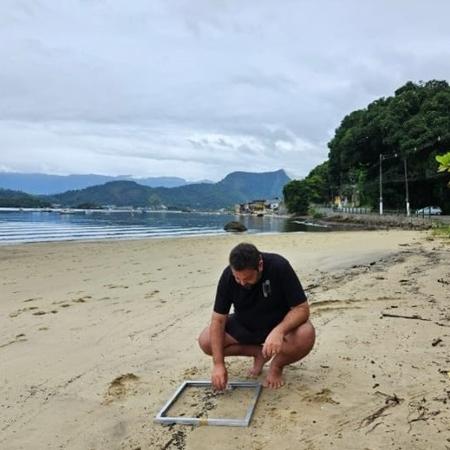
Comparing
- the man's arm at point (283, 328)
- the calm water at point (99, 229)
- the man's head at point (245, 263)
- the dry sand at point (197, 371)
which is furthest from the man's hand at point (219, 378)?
the calm water at point (99, 229)

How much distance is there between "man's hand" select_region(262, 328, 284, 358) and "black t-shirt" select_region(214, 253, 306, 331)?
0.24 metres

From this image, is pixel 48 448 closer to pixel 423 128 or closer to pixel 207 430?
pixel 207 430

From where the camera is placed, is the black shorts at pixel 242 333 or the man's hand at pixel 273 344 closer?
A: the man's hand at pixel 273 344

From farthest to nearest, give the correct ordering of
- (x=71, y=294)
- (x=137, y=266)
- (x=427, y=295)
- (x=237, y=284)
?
(x=137, y=266)
(x=71, y=294)
(x=427, y=295)
(x=237, y=284)

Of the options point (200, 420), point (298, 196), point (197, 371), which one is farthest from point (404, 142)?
point (298, 196)

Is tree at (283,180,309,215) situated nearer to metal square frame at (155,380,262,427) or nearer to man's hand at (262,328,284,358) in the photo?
man's hand at (262,328,284,358)

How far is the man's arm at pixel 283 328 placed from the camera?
355 cm

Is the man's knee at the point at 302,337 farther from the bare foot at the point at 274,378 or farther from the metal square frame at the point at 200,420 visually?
the metal square frame at the point at 200,420

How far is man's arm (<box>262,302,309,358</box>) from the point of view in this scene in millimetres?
3547

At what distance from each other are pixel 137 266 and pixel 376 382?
32.3ft

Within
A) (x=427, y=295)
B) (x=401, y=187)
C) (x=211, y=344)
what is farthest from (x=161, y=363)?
(x=401, y=187)

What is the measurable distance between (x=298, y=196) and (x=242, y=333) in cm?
10881

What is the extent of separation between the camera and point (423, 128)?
139 feet

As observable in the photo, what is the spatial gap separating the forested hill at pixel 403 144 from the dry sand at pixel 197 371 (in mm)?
33422
